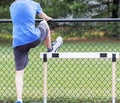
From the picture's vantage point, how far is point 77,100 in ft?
21.9

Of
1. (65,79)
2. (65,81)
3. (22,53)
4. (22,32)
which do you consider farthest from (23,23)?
(65,79)

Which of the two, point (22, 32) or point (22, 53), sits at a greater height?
point (22, 32)

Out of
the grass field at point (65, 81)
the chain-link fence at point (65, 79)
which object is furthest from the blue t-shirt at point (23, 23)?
the grass field at point (65, 81)

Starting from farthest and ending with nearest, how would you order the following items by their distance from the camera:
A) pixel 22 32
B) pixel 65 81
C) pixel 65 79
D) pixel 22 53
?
pixel 65 79
pixel 65 81
pixel 22 53
pixel 22 32

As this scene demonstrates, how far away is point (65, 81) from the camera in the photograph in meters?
8.02

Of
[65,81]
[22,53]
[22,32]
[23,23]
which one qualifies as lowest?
[65,81]

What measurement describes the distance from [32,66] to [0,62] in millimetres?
728

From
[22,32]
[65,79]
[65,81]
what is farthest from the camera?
[65,79]

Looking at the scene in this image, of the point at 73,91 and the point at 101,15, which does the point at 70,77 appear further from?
the point at 101,15

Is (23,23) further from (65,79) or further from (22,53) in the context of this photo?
(65,79)

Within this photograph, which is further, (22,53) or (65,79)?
(65,79)

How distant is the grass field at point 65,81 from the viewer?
6.75 metres

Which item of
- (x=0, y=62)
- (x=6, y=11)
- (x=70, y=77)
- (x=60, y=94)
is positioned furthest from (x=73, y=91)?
(x=6, y=11)

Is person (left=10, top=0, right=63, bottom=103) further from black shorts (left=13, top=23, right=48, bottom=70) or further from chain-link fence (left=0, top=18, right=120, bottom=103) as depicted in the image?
chain-link fence (left=0, top=18, right=120, bottom=103)
